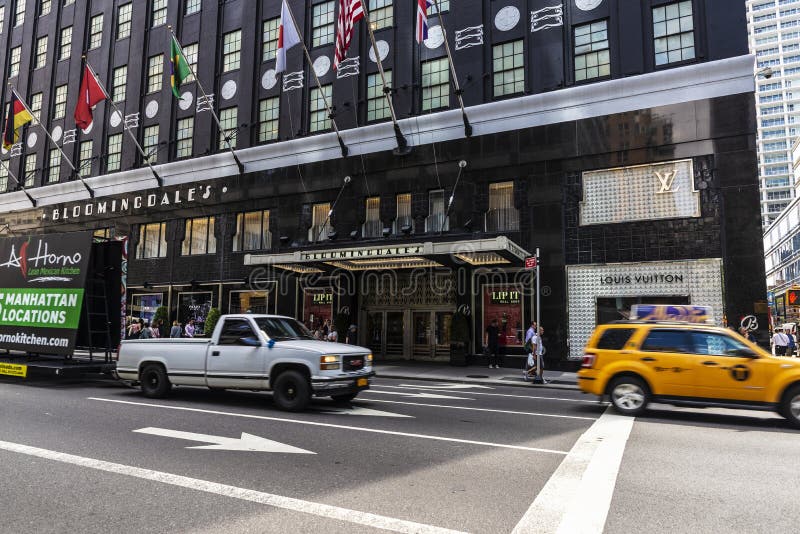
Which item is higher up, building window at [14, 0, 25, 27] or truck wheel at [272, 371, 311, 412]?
building window at [14, 0, 25, 27]

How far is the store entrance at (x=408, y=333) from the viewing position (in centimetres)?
2211

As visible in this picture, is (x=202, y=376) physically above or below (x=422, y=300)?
below

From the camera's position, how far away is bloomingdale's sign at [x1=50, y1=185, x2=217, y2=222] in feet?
89.5

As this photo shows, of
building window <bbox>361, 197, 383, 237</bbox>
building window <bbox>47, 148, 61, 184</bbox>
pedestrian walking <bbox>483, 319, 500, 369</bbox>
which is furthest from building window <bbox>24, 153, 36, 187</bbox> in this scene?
pedestrian walking <bbox>483, 319, 500, 369</bbox>

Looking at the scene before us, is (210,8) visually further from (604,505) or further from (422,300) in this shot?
(604,505)

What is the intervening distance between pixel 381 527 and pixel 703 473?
3.94 metres

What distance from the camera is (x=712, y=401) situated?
30.2 ft

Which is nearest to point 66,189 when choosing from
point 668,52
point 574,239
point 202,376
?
point 202,376

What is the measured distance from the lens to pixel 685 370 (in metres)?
9.41

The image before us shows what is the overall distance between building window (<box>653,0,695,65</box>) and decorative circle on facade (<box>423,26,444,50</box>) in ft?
27.4

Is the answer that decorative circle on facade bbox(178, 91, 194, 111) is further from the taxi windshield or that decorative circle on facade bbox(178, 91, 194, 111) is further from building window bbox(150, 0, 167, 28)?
the taxi windshield

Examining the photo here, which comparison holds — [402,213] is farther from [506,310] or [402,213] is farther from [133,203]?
[133,203]

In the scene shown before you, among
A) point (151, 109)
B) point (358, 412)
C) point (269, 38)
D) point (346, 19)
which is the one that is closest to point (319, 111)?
point (269, 38)

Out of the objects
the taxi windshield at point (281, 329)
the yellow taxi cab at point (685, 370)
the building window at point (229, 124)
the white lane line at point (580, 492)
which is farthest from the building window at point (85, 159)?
the white lane line at point (580, 492)
